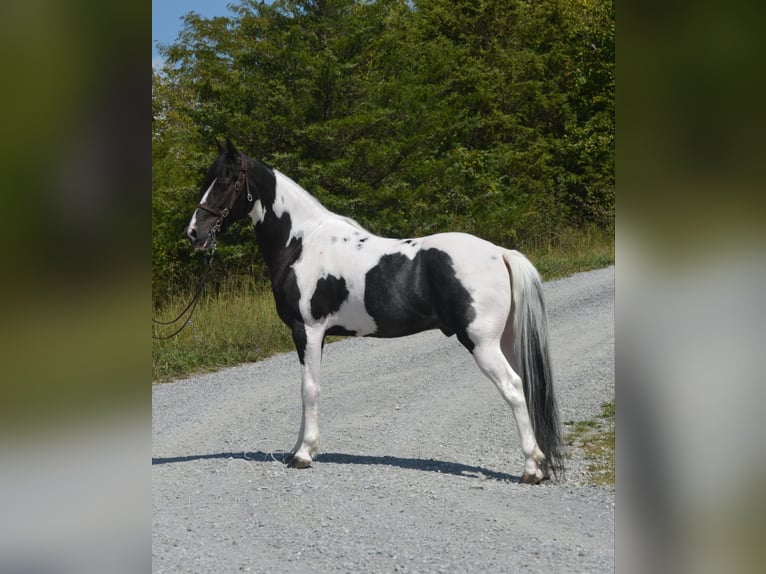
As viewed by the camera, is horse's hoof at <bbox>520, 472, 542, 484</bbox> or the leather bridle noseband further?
the leather bridle noseband

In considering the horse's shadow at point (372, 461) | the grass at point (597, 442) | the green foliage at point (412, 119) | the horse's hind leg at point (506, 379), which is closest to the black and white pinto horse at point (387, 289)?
Result: the horse's hind leg at point (506, 379)

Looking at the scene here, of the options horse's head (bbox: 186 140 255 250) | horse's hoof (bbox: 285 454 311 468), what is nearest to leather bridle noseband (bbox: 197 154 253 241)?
horse's head (bbox: 186 140 255 250)

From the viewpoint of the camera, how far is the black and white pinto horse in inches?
171

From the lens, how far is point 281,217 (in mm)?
4867

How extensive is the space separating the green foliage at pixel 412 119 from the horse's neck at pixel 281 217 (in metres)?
7.02

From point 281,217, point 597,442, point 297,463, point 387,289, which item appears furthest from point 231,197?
point 597,442

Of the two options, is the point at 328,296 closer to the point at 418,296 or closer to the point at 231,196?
the point at 418,296

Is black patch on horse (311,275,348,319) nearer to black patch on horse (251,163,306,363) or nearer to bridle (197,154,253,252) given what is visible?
black patch on horse (251,163,306,363)

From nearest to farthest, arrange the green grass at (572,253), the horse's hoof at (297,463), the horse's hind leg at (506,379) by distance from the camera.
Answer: the horse's hind leg at (506,379)
the horse's hoof at (297,463)
the green grass at (572,253)

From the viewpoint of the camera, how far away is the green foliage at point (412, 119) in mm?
12547

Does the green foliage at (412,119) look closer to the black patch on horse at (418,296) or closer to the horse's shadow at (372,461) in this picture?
the horse's shadow at (372,461)

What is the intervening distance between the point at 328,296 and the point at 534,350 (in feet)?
3.89

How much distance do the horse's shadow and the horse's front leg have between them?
235mm
